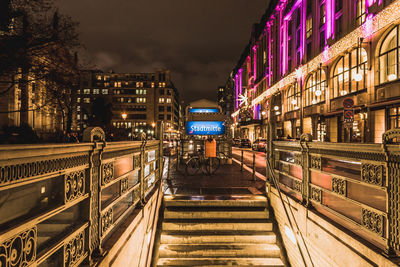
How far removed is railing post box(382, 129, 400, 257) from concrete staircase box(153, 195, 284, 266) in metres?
2.83

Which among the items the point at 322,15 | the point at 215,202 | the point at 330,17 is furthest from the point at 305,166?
the point at 322,15

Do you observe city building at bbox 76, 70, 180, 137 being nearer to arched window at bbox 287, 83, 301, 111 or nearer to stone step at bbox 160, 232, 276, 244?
arched window at bbox 287, 83, 301, 111

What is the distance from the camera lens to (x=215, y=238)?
5.09 meters

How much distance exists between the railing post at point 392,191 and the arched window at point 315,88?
2422cm

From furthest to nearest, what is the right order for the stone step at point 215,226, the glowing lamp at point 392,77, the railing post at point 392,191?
1. the glowing lamp at point 392,77
2. the stone step at point 215,226
3. the railing post at point 392,191

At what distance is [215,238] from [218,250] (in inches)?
11.8

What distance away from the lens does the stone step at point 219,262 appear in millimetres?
4672

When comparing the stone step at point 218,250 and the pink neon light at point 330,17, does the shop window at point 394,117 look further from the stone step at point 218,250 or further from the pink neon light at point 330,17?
the stone step at point 218,250

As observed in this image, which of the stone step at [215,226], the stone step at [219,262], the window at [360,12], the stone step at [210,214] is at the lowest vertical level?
the stone step at [219,262]

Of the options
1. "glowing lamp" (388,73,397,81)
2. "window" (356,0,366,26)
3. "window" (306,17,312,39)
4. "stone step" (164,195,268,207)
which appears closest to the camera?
"stone step" (164,195,268,207)

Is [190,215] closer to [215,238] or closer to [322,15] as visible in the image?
[215,238]

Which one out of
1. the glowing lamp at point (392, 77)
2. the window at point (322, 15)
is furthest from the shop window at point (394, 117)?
the window at point (322, 15)

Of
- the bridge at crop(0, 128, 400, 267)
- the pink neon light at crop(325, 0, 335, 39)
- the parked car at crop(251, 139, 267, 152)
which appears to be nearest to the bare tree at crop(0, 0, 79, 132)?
the bridge at crop(0, 128, 400, 267)

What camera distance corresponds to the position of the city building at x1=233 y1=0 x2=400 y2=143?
16.2 metres
